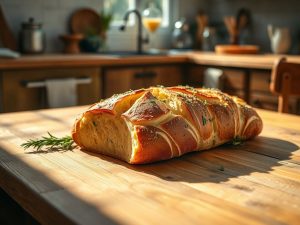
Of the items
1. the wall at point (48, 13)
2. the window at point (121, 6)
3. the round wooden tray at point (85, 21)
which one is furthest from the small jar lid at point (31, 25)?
the window at point (121, 6)

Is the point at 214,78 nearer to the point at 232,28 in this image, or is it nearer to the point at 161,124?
the point at 232,28

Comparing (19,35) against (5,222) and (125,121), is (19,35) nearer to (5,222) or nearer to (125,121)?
(5,222)

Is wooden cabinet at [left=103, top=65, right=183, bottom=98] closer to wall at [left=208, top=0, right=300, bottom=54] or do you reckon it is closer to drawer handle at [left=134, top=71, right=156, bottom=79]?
drawer handle at [left=134, top=71, right=156, bottom=79]

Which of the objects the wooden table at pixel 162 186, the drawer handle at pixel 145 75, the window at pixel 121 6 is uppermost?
the window at pixel 121 6

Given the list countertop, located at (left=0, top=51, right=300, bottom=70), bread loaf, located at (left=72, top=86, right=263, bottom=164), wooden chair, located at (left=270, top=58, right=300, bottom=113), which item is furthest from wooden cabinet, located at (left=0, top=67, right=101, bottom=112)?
bread loaf, located at (left=72, top=86, right=263, bottom=164)

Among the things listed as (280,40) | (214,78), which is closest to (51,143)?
(214,78)

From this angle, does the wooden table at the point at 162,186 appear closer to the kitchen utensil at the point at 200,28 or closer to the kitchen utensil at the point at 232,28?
the kitchen utensil at the point at 232,28
